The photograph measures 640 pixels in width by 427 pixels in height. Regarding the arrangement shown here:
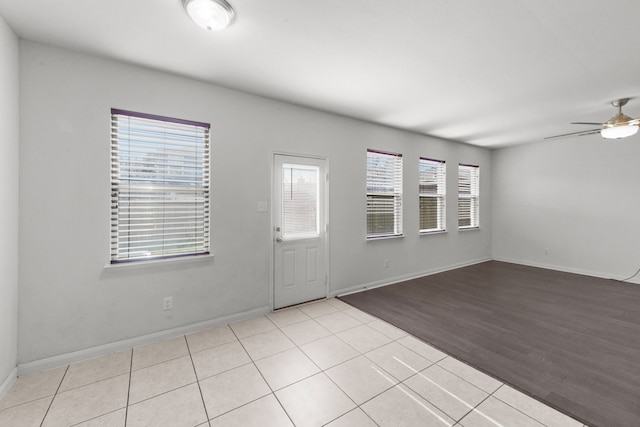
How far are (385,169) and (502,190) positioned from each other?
3680 millimetres

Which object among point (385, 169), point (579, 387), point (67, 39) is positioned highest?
point (67, 39)

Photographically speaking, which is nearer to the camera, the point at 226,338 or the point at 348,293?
the point at 226,338

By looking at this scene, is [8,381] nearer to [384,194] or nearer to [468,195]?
[384,194]

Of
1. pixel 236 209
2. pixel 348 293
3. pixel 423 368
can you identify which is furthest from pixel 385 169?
pixel 423 368

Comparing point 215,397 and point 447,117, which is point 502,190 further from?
point 215,397

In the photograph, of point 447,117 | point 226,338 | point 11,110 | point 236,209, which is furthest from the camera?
point 447,117

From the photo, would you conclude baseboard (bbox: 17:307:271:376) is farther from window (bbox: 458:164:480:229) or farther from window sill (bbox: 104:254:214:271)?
window (bbox: 458:164:480:229)

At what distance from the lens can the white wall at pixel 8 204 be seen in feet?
6.32

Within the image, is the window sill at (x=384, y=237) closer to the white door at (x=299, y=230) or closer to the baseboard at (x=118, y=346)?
the white door at (x=299, y=230)

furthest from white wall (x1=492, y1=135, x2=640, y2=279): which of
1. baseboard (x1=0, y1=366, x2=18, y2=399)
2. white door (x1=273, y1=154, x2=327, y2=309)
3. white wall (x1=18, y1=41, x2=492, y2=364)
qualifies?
baseboard (x1=0, y1=366, x2=18, y2=399)

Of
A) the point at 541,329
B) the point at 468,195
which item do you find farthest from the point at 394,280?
the point at 468,195

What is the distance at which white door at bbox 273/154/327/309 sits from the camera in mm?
3510

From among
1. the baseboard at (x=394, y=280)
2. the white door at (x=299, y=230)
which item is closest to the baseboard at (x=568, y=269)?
the baseboard at (x=394, y=280)

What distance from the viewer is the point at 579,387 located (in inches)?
80.1
